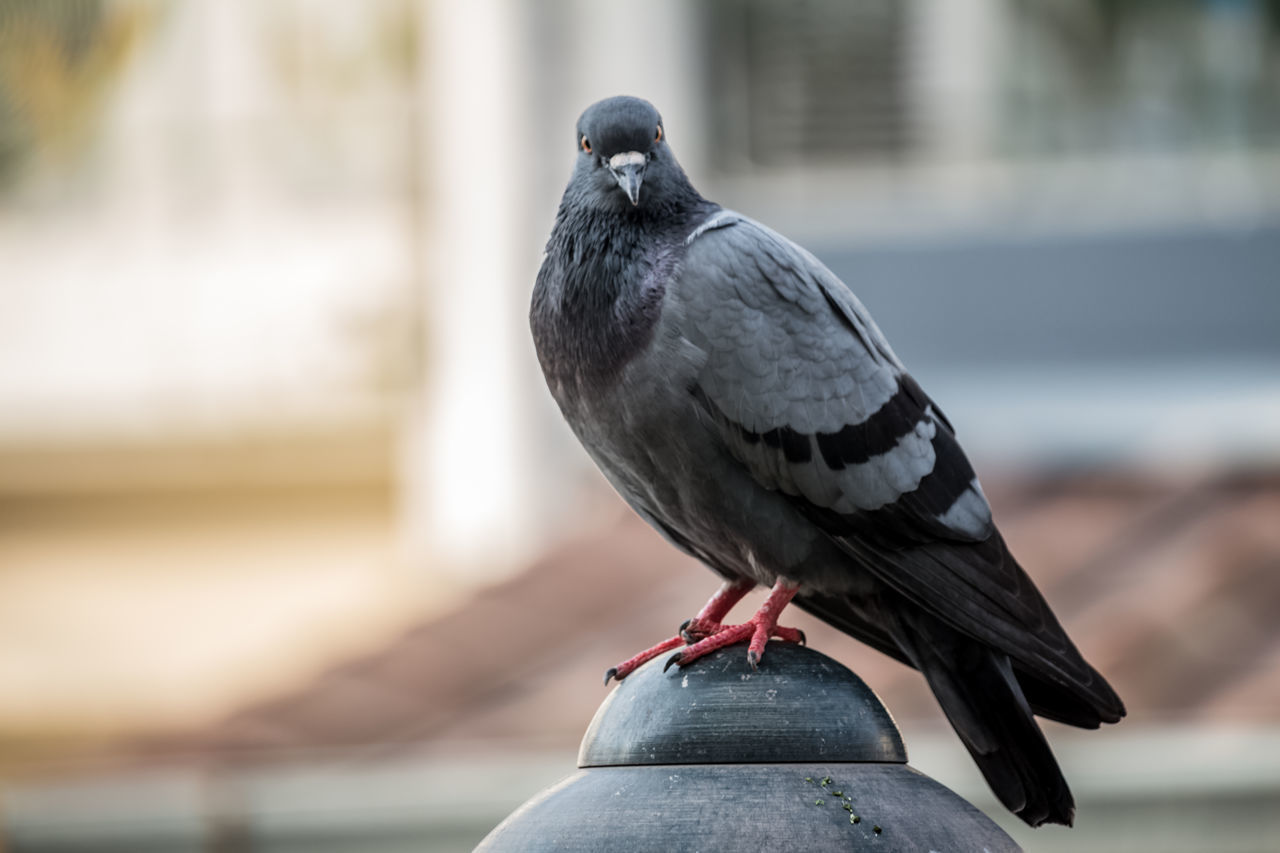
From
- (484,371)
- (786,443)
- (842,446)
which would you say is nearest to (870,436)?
(842,446)

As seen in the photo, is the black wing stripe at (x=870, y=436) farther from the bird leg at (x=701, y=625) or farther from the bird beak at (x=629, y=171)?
the bird beak at (x=629, y=171)

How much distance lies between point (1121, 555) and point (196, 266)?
6.48 metres

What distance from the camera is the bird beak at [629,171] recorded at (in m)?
3.78

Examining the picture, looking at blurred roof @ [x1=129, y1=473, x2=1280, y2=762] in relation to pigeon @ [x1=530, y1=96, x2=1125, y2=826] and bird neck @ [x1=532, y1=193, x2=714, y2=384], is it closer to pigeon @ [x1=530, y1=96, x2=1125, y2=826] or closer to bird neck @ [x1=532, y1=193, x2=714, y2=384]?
pigeon @ [x1=530, y1=96, x2=1125, y2=826]

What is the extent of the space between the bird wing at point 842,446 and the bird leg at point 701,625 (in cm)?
32

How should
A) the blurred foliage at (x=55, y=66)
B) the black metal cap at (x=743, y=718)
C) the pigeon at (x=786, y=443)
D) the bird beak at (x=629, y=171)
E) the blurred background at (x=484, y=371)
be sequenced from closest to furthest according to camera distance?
1. the black metal cap at (x=743, y=718)
2. the pigeon at (x=786, y=443)
3. the bird beak at (x=629, y=171)
4. the blurred background at (x=484, y=371)
5. the blurred foliage at (x=55, y=66)

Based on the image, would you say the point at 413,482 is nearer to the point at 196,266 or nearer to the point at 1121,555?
the point at 196,266

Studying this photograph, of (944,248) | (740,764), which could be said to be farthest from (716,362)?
(944,248)

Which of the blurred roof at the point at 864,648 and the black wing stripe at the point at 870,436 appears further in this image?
the blurred roof at the point at 864,648

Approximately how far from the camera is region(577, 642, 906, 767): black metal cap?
314cm

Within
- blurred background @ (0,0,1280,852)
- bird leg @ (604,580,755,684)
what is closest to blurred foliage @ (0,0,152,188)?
blurred background @ (0,0,1280,852)

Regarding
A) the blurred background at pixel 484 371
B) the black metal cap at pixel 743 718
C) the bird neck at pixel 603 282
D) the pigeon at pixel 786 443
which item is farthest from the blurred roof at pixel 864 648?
the black metal cap at pixel 743 718

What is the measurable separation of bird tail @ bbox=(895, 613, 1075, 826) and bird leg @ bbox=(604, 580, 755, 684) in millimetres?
414

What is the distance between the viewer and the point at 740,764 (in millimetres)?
3115
